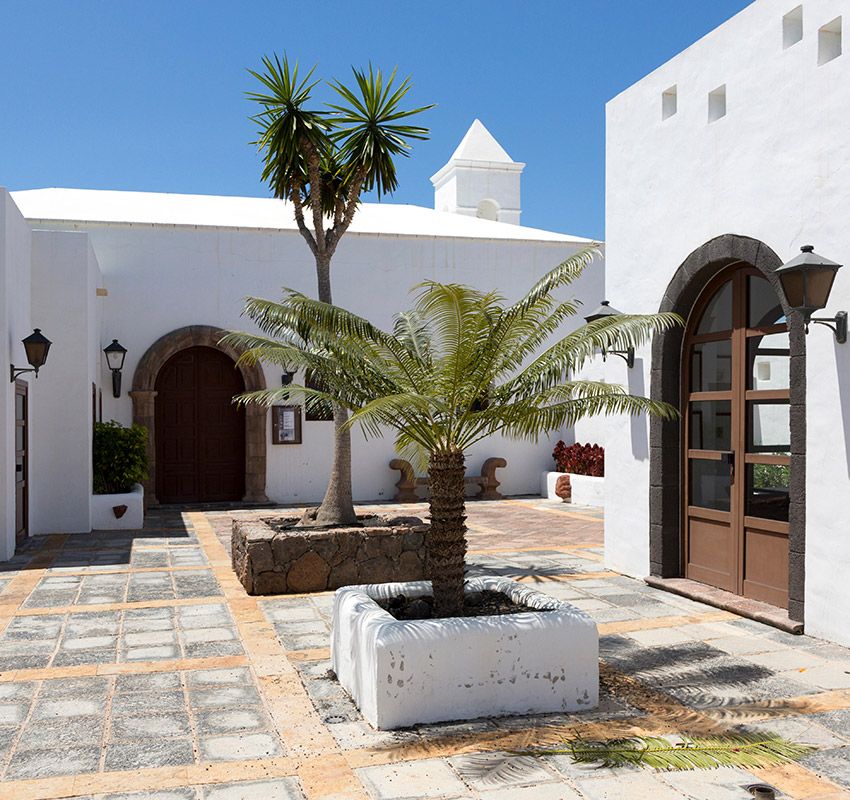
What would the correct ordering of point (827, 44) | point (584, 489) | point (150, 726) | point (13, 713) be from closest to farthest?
point (150, 726) < point (13, 713) < point (827, 44) < point (584, 489)

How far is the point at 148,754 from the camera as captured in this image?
451cm

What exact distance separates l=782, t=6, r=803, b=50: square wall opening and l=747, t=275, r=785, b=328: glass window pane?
69.1 inches

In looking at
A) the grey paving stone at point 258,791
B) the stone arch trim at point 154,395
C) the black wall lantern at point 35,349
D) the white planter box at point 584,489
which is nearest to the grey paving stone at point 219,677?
the grey paving stone at point 258,791

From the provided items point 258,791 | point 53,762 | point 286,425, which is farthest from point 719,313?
point 286,425

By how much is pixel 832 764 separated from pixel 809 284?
307 cm

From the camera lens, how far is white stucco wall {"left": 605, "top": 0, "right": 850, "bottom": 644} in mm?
6297

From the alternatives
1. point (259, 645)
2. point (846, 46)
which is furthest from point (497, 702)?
point (846, 46)

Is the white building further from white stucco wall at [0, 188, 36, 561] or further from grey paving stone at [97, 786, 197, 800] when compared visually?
grey paving stone at [97, 786, 197, 800]

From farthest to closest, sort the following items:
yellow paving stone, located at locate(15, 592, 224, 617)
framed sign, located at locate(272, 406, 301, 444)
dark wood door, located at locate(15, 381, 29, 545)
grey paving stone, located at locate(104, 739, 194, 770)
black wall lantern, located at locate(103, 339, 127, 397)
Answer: framed sign, located at locate(272, 406, 301, 444) < black wall lantern, located at locate(103, 339, 127, 397) < dark wood door, located at locate(15, 381, 29, 545) < yellow paving stone, located at locate(15, 592, 224, 617) < grey paving stone, located at locate(104, 739, 194, 770)

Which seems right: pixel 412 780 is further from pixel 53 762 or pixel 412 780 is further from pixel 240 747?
pixel 53 762

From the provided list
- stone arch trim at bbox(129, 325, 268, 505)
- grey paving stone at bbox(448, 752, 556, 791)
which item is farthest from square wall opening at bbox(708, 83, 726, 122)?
stone arch trim at bbox(129, 325, 268, 505)

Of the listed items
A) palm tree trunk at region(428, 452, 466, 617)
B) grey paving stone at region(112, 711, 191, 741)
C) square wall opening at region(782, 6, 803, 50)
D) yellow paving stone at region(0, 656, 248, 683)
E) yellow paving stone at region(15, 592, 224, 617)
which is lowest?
grey paving stone at region(112, 711, 191, 741)

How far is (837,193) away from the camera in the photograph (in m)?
6.28

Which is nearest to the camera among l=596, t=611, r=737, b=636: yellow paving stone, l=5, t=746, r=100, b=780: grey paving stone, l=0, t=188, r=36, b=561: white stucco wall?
l=5, t=746, r=100, b=780: grey paving stone
